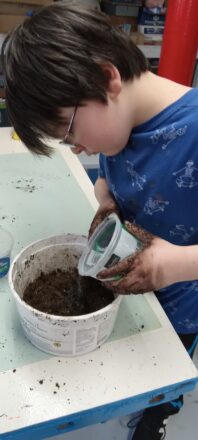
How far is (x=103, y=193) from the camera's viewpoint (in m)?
0.92

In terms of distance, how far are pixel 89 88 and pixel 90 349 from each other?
1.40 ft

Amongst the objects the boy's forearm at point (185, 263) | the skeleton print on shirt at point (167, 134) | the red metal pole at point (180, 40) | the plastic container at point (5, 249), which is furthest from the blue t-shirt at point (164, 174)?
the red metal pole at point (180, 40)

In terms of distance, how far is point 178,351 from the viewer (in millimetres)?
699

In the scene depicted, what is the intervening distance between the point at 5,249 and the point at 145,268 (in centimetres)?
34

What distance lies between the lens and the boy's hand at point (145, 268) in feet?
2.01

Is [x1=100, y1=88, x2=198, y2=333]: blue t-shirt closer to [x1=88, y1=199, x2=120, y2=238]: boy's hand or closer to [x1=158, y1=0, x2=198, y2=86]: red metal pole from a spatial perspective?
[x1=88, y1=199, x2=120, y2=238]: boy's hand

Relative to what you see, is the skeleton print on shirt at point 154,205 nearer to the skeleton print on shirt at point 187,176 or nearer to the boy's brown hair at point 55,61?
the skeleton print on shirt at point 187,176

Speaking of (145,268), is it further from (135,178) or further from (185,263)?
(135,178)

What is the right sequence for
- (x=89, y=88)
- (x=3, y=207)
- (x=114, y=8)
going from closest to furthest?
(x=89, y=88) < (x=3, y=207) < (x=114, y=8)

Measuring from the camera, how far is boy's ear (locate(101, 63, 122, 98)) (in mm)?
592

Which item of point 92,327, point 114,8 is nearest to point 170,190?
point 92,327

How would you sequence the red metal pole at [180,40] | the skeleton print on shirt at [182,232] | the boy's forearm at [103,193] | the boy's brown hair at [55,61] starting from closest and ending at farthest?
1. the boy's brown hair at [55,61]
2. the skeleton print on shirt at [182,232]
3. the boy's forearm at [103,193]
4. the red metal pole at [180,40]

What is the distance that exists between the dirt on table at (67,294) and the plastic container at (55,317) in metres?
0.02

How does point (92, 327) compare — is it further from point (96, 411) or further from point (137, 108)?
point (137, 108)
